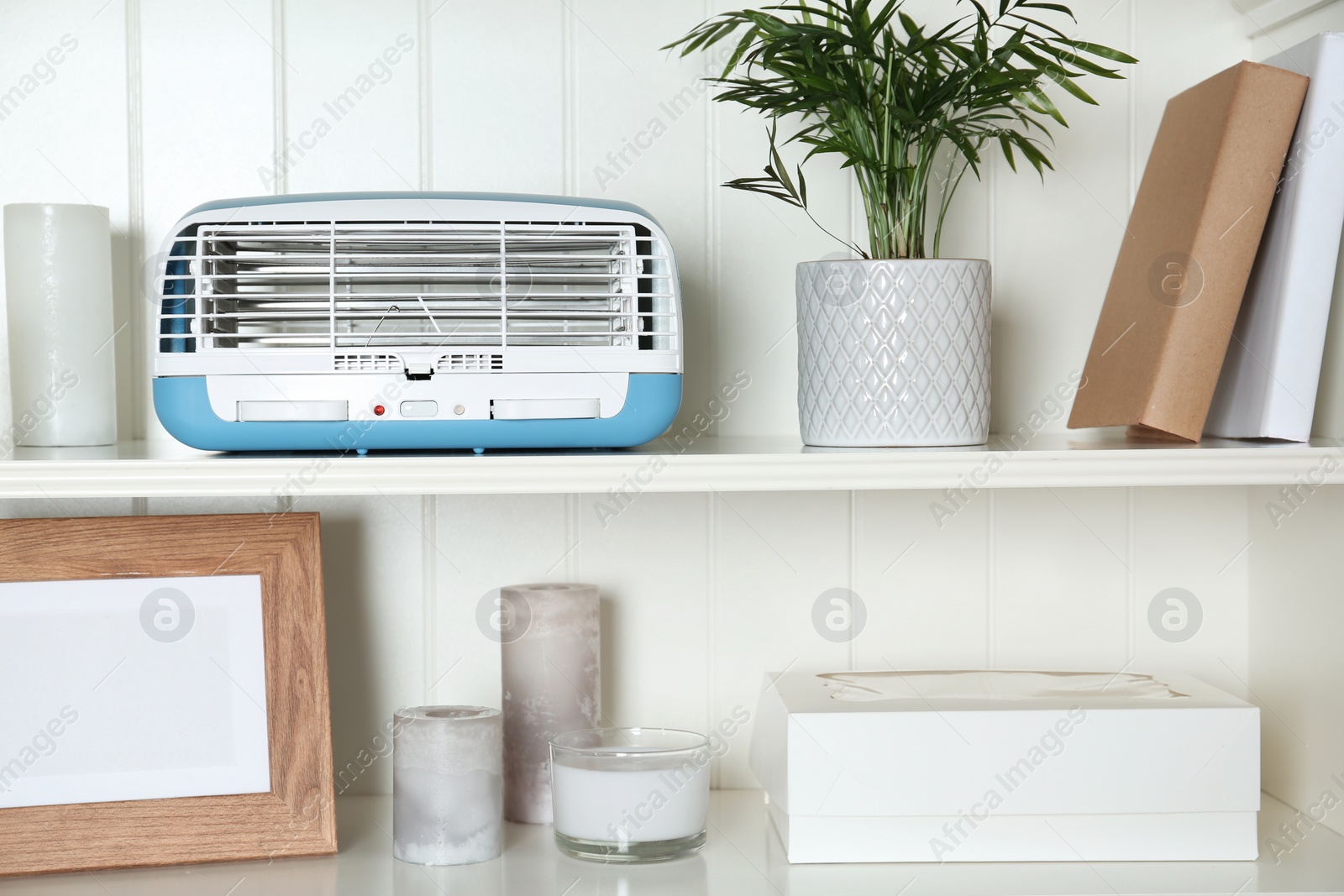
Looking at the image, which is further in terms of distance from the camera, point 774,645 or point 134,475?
point 774,645

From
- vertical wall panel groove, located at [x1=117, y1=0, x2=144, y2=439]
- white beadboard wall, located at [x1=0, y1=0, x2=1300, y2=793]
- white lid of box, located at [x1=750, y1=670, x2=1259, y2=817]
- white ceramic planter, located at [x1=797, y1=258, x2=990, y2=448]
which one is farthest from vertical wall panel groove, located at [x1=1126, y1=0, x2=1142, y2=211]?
vertical wall panel groove, located at [x1=117, y1=0, x2=144, y2=439]

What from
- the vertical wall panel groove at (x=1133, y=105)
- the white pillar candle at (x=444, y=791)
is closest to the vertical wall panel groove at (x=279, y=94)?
the white pillar candle at (x=444, y=791)

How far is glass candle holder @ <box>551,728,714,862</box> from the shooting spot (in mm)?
803

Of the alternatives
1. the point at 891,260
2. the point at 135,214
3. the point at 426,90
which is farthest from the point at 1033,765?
the point at 135,214

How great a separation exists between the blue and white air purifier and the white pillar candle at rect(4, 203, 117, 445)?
0.14 meters

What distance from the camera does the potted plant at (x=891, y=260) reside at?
789 millimetres

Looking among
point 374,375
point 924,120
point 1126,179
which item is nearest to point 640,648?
point 374,375

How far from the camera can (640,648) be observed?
98 centimetres

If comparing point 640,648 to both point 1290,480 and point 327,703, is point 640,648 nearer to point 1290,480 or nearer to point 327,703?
point 327,703

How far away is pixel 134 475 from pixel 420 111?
1.36ft

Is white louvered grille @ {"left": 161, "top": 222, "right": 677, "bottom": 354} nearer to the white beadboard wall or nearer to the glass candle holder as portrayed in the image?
the white beadboard wall

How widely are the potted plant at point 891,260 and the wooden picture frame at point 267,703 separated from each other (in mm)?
417

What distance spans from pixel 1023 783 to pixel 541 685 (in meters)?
0.37

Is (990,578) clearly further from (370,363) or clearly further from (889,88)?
(370,363)
